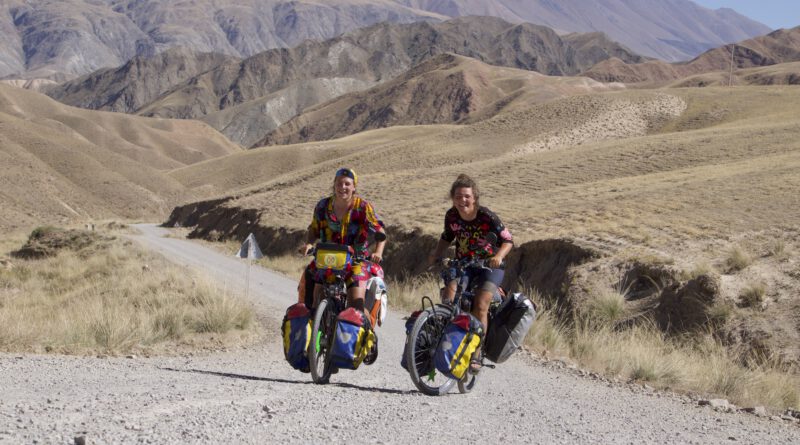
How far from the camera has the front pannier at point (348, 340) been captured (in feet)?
22.9

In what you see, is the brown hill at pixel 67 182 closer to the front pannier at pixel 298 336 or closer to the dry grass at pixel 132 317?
the dry grass at pixel 132 317

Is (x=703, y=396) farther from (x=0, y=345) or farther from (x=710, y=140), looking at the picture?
(x=710, y=140)

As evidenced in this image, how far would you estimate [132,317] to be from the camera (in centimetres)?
1100

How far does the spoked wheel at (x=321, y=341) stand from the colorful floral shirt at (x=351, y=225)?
0.62 meters

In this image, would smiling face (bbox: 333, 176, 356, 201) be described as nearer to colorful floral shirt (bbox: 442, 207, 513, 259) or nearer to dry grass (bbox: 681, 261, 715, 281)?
colorful floral shirt (bbox: 442, 207, 513, 259)

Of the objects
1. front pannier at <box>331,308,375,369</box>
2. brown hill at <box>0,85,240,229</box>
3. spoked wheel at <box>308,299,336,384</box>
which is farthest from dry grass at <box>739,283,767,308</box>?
brown hill at <box>0,85,240,229</box>

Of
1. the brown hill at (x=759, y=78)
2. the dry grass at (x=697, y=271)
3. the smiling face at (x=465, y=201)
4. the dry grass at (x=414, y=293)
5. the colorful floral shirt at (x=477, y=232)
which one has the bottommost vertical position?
the dry grass at (x=414, y=293)

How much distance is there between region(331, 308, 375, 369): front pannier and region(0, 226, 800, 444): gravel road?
0.26 m

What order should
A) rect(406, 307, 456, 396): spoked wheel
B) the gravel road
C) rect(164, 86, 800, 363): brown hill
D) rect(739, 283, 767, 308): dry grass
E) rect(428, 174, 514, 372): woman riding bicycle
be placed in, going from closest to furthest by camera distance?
the gravel road
rect(406, 307, 456, 396): spoked wheel
rect(428, 174, 514, 372): woman riding bicycle
rect(739, 283, 767, 308): dry grass
rect(164, 86, 800, 363): brown hill

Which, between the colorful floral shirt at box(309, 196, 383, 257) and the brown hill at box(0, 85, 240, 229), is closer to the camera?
the colorful floral shirt at box(309, 196, 383, 257)

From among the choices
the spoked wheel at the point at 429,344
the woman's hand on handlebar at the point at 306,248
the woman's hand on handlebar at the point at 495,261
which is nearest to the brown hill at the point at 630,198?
the woman's hand on handlebar at the point at 495,261

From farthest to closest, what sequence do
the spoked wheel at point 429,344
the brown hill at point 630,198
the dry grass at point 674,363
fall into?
the brown hill at point 630,198
the dry grass at point 674,363
the spoked wheel at point 429,344

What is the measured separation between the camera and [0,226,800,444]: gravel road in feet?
16.5

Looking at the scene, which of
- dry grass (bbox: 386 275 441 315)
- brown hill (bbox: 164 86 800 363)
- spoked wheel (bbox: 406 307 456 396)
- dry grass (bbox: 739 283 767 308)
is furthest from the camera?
dry grass (bbox: 386 275 441 315)
